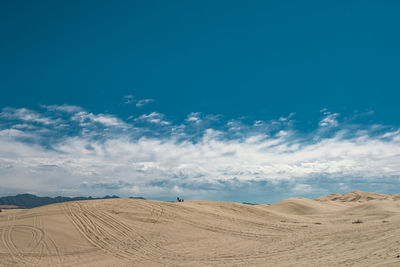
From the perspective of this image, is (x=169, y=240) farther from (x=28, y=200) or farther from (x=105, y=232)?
(x=28, y=200)

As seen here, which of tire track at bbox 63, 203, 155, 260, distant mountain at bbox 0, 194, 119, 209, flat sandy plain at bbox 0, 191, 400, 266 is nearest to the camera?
flat sandy plain at bbox 0, 191, 400, 266

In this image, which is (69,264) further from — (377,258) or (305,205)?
(305,205)

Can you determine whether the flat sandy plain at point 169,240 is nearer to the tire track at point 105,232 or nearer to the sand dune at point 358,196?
the tire track at point 105,232

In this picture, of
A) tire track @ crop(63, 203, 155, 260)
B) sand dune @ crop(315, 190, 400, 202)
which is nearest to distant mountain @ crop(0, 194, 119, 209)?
sand dune @ crop(315, 190, 400, 202)

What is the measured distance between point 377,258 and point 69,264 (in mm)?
11914

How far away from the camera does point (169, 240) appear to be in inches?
637

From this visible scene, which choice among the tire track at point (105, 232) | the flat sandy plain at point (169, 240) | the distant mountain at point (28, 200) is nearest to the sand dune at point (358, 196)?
the flat sandy plain at point (169, 240)

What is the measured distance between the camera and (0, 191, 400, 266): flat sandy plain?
1147 cm

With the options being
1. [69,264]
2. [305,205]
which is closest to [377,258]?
[69,264]

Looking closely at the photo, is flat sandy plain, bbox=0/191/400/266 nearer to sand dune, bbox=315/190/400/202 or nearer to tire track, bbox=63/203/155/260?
tire track, bbox=63/203/155/260

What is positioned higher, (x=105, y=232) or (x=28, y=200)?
(x=28, y=200)

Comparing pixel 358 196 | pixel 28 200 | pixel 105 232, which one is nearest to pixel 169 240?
pixel 105 232

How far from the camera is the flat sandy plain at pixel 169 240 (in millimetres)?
11469

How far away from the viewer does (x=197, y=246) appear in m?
15.0
